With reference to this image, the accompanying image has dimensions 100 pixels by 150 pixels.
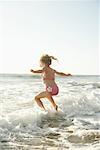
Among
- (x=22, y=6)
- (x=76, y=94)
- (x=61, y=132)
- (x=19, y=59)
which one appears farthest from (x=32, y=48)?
(x=61, y=132)

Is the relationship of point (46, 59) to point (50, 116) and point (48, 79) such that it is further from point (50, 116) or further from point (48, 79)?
point (50, 116)

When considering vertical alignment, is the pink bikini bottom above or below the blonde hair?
below

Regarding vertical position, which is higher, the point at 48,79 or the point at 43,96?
the point at 48,79

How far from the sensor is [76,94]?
2.02 meters

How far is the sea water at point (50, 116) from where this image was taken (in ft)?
6.20

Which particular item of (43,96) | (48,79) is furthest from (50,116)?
(48,79)

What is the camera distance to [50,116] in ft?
6.44

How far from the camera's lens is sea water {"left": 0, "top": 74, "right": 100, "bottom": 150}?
1889 millimetres

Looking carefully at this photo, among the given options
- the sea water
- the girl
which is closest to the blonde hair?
the girl

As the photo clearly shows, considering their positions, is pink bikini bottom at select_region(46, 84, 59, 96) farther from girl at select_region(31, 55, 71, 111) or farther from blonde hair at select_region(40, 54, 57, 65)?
blonde hair at select_region(40, 54, 57, 65)

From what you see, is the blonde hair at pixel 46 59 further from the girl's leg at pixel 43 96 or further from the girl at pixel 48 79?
the girl's leg at pixel 43 96

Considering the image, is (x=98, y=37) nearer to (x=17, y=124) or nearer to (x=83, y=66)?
(x=83, y=66)

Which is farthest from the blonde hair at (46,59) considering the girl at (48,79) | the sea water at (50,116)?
the sea water at (50,116)

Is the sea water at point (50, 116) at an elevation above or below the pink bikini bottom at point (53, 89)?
below
